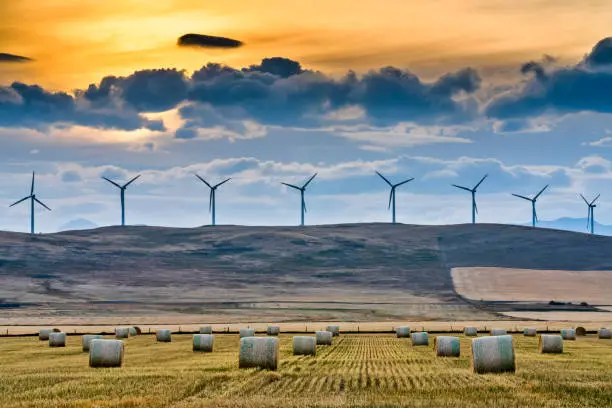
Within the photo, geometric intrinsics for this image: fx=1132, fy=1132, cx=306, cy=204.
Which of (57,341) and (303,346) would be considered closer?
(303,346)

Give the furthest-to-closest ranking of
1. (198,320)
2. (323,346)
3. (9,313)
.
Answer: (9,313), (198,320), (323,346)

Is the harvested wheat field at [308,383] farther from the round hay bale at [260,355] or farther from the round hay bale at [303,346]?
the round hay bale at [303,346]

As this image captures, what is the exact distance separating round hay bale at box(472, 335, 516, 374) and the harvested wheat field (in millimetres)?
499

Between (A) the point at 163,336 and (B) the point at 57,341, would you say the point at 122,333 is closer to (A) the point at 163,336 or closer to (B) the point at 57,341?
(A) the point at 163,336

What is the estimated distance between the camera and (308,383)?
120 feet

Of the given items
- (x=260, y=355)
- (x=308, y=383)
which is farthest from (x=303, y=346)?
(x=308, y=383)

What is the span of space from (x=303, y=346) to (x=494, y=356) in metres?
18.2

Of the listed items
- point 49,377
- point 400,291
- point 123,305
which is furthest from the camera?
point 400,291

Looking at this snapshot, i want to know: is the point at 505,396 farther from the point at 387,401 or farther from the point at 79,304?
the point at 79,304

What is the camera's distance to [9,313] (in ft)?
497

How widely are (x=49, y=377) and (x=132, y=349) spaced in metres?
25.8

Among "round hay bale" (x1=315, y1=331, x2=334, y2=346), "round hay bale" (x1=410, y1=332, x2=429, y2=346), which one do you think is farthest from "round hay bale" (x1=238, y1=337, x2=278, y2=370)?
"round hay bale" (x1=315, y1=331, x2=334, y2=346)

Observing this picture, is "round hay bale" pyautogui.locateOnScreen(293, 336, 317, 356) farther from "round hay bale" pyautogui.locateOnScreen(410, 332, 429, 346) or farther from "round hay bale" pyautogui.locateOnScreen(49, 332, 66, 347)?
"round hay bale" pyautogui.locateOnScreen(49, 332, 66, 347)

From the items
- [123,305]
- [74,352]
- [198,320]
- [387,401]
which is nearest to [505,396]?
[387,401]
